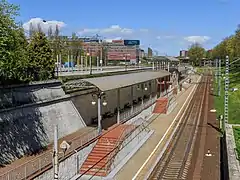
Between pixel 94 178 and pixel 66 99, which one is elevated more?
pixel 66 99

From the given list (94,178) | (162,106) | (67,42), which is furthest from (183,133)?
(67,42)

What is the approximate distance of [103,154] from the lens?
25312 mm

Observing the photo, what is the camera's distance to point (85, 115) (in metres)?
34.2

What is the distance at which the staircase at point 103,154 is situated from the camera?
23.6m

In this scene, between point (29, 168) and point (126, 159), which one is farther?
point (126, 159)

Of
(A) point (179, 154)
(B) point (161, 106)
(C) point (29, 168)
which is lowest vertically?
(A) point (179, 154)

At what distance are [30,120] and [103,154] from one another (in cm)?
509

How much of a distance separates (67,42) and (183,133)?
165 feet

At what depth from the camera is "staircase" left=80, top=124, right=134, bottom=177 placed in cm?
2359

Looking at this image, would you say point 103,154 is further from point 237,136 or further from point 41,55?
point 237,136

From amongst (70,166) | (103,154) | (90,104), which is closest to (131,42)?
(90,104)

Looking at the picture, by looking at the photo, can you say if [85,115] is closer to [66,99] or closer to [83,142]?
[66,99]

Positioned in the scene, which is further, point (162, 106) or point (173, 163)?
point (162, 106)

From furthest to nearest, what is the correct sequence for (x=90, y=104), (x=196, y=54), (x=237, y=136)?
(x=196, y=54)
(x=90, y=104)
(x=237, y=136)
